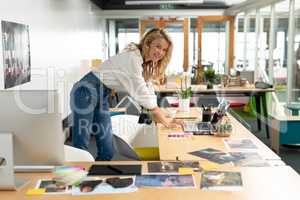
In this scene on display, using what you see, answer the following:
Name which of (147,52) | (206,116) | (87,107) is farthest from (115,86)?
(206,116)

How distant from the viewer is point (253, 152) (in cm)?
249

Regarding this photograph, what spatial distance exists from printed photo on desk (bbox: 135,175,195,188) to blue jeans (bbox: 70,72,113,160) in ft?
4.30

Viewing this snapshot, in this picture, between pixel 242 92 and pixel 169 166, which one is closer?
pixel 169 166

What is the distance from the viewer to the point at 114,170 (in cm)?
216

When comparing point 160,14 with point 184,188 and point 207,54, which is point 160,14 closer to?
point 207,54

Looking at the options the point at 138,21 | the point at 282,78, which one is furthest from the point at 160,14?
the point at 282,78

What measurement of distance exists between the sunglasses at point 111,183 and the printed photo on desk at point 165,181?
5 centimetres

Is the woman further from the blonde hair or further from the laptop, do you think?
the laptop

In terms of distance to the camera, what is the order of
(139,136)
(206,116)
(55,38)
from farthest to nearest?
(55,38) → (139,136) → (206,116)

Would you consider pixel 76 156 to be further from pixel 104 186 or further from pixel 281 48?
pixel 281 48

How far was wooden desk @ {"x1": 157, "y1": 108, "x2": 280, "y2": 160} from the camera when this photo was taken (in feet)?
7.97

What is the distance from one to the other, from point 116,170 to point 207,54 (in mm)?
10361

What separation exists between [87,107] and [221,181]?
1637mm

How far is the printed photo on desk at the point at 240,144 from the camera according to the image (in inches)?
103
